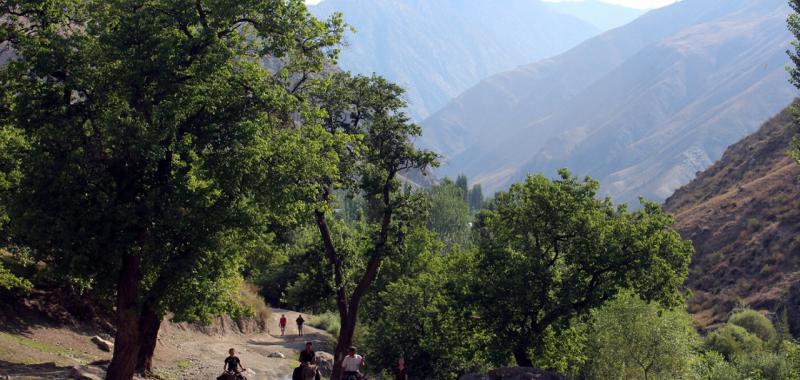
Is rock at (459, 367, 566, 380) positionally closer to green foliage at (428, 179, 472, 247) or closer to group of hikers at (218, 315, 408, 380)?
group of hikers at (218, 315, 408, 380)

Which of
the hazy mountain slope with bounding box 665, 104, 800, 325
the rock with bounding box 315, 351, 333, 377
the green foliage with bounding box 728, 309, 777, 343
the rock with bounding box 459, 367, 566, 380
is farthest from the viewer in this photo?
the hazy mountain slope with bounding box 665, 104, 800, 325

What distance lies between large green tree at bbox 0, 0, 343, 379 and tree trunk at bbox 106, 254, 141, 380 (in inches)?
1.5

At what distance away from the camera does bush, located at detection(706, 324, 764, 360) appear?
6008cm

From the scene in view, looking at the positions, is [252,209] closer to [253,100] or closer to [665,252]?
[253,100]

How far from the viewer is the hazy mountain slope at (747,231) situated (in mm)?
80438

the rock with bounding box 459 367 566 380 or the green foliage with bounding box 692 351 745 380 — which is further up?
the rock with bounding box 459 367 566 380

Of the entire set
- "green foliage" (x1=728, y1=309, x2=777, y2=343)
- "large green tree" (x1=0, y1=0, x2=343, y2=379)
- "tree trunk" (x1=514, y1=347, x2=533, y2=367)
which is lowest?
"green foliage" (x1=728, y1=309, x2=777, y2=343)

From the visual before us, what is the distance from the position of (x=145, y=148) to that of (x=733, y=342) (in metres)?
53.5

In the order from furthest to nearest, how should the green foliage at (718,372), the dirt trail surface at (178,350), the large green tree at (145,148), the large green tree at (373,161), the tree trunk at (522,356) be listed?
the green foliage at (718,372) → the tree trunk at (522,356) → the large green tree at (373,161) → the dirt trail surface at (178,350) → the large green tree at (145,148)

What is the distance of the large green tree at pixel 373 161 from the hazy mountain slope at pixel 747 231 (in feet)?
141

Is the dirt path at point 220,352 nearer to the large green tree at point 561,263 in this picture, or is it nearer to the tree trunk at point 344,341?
the tree trunk at point 344,341

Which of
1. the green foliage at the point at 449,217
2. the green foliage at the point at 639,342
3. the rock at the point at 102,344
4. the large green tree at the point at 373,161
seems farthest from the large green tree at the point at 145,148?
the green foliage at the point at 449,217

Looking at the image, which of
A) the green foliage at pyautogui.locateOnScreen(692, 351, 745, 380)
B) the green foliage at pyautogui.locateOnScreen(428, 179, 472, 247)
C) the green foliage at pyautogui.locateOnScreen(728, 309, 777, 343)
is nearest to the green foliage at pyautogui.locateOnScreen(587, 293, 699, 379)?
the green foliage at pyautogui.locateOnScreen(692, 351, 745, 380)

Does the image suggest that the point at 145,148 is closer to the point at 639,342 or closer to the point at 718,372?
the point at 639,342
